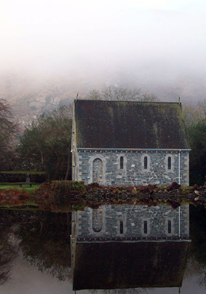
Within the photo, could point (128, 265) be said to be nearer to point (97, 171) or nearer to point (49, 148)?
point (97, 171)

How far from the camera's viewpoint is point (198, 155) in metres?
45.0

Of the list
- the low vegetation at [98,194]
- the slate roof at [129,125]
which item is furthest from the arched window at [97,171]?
the low vegetation at [98,194]

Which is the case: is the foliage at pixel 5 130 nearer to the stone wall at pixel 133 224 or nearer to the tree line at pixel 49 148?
the tree line at pixel 49 148

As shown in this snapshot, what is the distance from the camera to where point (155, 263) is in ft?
40.2

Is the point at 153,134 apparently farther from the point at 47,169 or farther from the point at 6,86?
the point at 6,86

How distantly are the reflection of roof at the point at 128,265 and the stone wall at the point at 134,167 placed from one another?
24.6 meters

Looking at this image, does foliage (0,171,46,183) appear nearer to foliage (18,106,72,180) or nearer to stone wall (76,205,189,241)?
foliage (18,106,72,180)

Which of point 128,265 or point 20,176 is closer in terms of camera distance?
point 128,265

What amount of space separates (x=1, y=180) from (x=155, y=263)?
126 ft

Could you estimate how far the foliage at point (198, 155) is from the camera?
4495 cm

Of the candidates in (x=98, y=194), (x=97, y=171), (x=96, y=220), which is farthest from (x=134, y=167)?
(x=96, y=220)

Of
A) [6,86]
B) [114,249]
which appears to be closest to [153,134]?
[114,249]

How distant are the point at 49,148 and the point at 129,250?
33567 millimetres

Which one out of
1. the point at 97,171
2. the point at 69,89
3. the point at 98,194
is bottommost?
the point at 98,194
